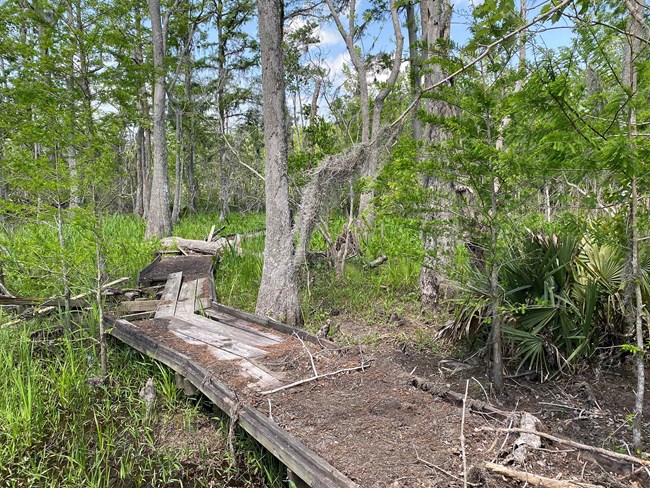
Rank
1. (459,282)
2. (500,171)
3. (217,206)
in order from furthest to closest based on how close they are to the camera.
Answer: (217,206) < (459,282) < (500,171)

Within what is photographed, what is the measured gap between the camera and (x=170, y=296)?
250 inches

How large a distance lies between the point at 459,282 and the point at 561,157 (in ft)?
5.39

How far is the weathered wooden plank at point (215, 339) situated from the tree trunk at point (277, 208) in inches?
33.8

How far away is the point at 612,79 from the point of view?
2.85m

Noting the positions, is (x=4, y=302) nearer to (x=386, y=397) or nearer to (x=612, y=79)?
(x=386, y=397)

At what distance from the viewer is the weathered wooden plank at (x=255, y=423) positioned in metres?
2.40

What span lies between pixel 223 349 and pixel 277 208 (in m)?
1.94

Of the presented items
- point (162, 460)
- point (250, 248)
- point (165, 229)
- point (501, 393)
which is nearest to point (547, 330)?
point (501, 393)

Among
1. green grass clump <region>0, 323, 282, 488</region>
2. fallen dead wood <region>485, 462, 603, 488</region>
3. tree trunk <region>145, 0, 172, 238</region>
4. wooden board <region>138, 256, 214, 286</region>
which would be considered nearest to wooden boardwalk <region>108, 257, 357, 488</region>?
wooden board <region>138, 256, 214, 286</region>

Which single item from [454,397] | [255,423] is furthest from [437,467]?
[255,423]

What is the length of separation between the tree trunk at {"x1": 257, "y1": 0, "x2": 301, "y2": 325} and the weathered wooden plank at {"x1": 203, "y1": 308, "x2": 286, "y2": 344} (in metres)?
0.33

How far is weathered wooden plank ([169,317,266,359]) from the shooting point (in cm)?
430

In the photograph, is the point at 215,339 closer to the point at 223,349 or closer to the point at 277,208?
the point at 223,349

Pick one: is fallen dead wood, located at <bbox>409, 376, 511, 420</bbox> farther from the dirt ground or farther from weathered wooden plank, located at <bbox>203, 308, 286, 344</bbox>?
weathered wooden plank, located at <bbox>203, 308, 286, 344</bbox>
